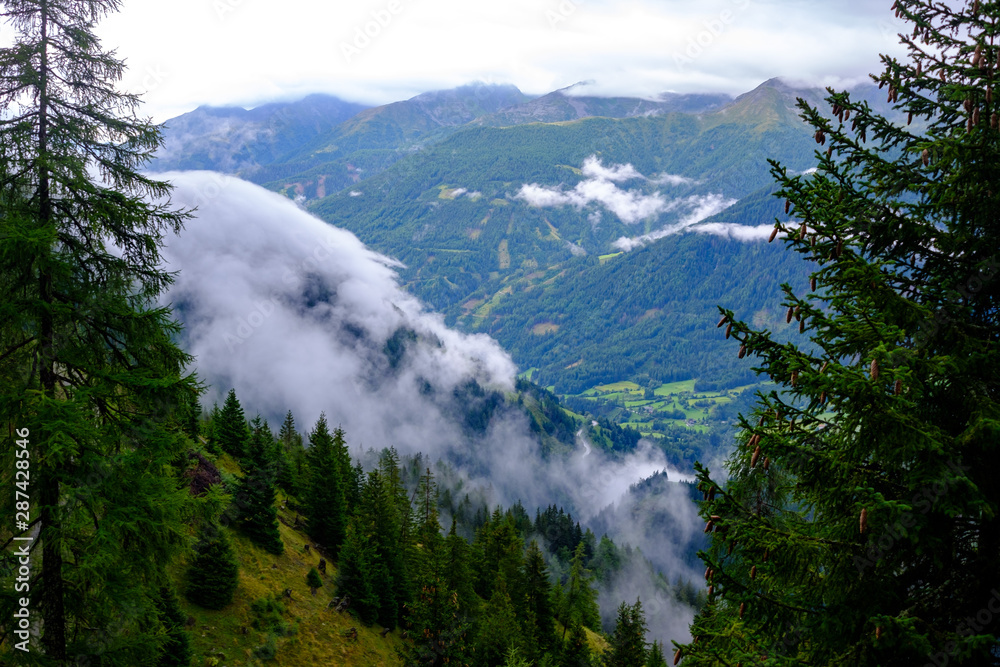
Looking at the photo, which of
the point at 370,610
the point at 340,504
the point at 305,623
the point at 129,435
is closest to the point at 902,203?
the point at 129,435

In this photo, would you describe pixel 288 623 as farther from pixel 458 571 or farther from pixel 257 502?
pixel 458 571

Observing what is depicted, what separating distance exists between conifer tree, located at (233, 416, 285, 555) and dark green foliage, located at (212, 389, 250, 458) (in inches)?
289

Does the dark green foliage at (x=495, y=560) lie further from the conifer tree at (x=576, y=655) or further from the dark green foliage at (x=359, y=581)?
the dark green foliage at (x=359, y=581)

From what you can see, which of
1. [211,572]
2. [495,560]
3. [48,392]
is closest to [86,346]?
[48,392]

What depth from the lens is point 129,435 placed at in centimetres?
1155

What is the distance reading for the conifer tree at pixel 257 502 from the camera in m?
39.1

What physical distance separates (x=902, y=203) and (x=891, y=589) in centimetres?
545

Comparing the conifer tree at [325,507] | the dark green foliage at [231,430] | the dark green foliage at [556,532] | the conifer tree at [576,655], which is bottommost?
the conifer tree at [576,655]

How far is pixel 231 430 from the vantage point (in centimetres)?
4728

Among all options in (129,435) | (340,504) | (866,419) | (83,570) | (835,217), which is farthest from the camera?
(340,504)

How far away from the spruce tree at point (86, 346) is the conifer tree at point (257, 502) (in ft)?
95.0

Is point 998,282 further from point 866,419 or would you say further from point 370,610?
point 370,610

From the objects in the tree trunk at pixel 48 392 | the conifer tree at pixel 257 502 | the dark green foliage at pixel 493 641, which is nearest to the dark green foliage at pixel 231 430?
the conifer tree at pixel 257 502

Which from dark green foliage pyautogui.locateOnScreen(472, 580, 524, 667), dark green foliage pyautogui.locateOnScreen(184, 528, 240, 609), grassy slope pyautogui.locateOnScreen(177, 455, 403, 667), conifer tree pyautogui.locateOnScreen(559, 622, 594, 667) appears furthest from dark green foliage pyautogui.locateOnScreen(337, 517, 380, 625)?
conifer tree pyautogui.locateOnScreen(559, 622, 594, 667)
